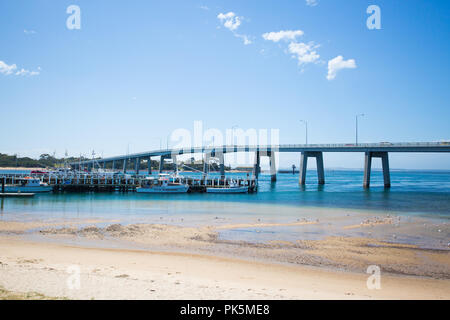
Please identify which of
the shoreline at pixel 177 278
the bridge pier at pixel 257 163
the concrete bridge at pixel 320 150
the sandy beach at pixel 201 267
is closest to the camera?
the shoreline at pixel 177 278

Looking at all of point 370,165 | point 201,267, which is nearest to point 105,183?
point 201,267

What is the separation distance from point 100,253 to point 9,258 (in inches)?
153

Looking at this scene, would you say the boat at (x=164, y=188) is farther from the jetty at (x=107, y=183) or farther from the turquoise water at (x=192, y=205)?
the turquoise water at (x=192, y=205)

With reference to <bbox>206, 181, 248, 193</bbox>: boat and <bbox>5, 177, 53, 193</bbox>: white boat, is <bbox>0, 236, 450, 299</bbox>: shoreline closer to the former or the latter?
<bbox>206, 181, 248, 193</bbox>: boat

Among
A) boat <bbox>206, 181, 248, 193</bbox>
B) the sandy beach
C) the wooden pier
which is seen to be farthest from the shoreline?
the wooden pier

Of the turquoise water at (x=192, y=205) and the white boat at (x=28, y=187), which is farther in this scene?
the white boat at (x=28, y=187)

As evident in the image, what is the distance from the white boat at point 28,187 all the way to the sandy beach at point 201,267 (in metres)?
44.1

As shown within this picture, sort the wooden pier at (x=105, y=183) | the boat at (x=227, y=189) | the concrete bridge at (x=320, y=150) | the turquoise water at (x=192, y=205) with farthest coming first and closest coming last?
the concrete bridge at (x=320, y=150) → the wooden pier at (x=105, y=183) → the boat at (x=227, y=189) → the turquoise water at (x=192, y=205)

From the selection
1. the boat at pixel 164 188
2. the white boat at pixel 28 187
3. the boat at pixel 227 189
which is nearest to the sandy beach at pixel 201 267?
the boat at pixel 164 188

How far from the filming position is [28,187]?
6147cm

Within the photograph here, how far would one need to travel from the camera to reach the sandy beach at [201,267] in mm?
9328

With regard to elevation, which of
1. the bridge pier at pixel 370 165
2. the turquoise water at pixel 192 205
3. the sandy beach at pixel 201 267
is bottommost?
the turquoise water at pixel 192 205
